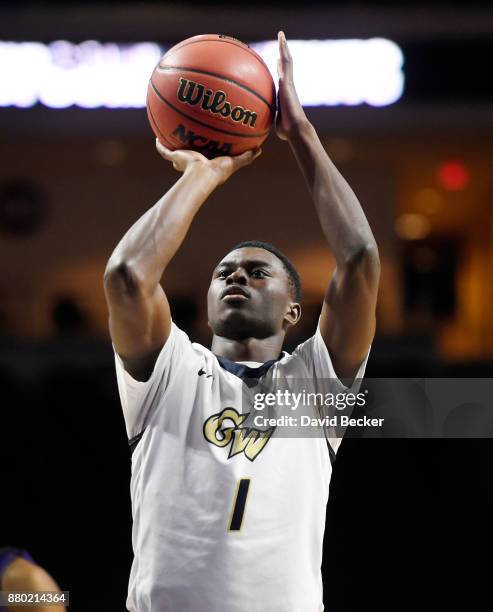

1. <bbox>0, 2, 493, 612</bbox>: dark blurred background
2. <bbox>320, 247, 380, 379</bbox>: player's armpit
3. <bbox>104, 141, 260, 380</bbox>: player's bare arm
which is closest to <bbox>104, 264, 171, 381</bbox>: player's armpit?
<bbox>104, 141, 260, 380</bbox>: player's bare arm

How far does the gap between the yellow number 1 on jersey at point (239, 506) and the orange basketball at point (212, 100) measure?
0.99 meters

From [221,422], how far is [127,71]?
18.6 ft

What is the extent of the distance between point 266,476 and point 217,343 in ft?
1.67

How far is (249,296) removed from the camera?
2711 millimetres

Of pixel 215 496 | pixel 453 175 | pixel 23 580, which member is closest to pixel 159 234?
pixel 215 496

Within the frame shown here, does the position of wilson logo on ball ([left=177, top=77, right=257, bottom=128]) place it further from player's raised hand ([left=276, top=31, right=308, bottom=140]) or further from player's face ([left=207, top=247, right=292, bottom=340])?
player's face ([left=207, top=247, right=292, bottom=340])

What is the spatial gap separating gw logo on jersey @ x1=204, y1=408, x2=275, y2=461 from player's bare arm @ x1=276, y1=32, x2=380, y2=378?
31 centimetres

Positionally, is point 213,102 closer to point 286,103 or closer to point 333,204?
point 286,103

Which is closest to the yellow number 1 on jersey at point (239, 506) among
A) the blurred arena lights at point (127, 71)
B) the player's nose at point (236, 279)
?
the player's nose at point (236, 279)

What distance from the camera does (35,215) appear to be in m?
9.34

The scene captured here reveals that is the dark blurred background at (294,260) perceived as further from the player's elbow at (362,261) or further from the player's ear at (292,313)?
the player's elbow at (362,261)

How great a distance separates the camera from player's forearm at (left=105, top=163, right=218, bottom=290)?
2.31 meters

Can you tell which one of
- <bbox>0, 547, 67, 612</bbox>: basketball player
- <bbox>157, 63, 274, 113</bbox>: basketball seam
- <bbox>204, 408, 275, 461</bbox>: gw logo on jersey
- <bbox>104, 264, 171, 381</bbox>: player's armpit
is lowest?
<bbox>0, 547, 67, 612</bbox>: basketball player

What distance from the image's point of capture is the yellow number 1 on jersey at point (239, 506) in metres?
2.32
